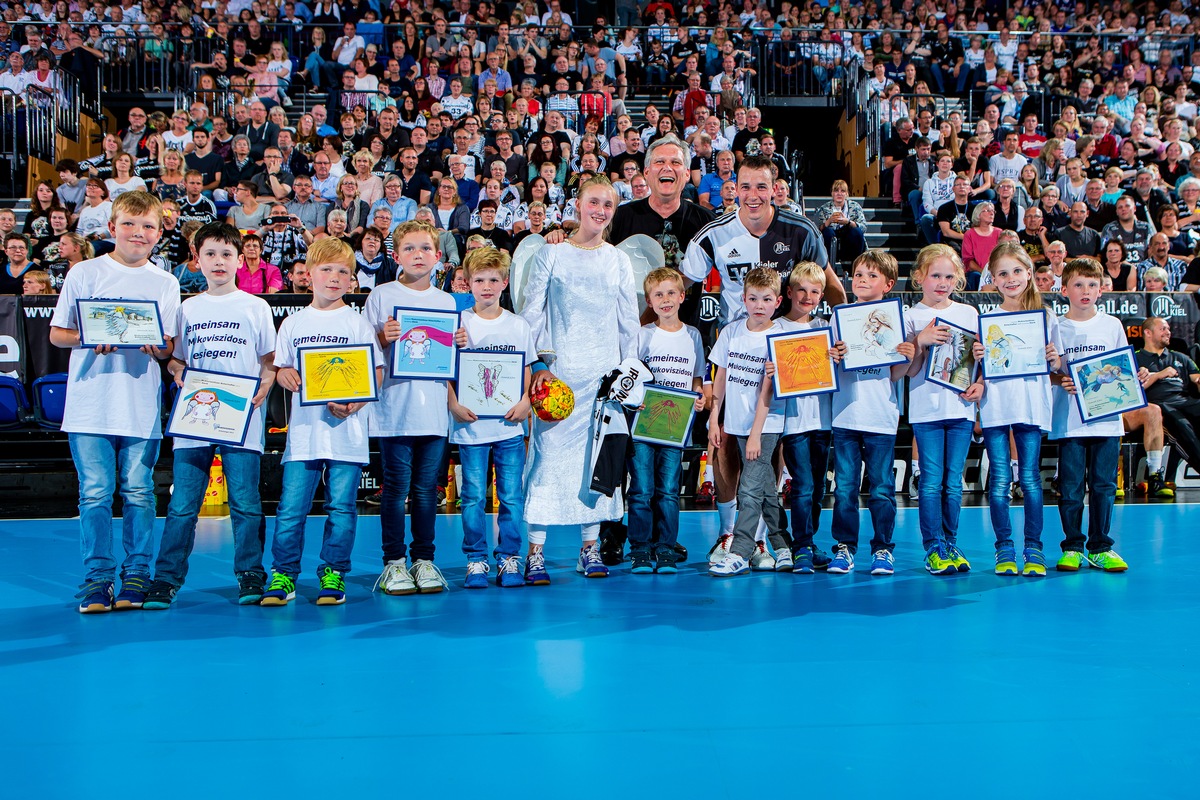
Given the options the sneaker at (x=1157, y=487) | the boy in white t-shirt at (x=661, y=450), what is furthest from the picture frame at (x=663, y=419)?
the sneaker at (x=1157, y=487)

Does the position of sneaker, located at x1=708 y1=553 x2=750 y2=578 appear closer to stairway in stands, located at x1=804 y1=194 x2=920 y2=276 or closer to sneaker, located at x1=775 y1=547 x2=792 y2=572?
sneaker, located at x1=775 y1=547 x2=792 y2=572

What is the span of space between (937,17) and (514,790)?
18398 mm

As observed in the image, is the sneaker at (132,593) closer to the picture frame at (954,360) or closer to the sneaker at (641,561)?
the sneaker at (641,561)

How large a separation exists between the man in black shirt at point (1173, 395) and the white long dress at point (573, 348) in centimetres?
560

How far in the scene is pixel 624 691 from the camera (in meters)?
3.27

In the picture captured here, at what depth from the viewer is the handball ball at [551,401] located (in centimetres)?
506

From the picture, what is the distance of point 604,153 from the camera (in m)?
13.3

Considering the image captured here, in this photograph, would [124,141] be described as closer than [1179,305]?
No

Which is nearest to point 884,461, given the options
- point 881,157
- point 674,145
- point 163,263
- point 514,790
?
point 674,145

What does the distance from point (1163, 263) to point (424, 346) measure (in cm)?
938

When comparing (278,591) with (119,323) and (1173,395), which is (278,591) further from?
(1173,395)

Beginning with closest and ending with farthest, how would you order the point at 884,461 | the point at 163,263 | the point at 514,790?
the point at 514,790, the point at 884,461, the point at 163,263

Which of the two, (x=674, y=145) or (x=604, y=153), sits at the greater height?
(x=604, y=153)

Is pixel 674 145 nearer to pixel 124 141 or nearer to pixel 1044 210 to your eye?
pixel 1044 210
